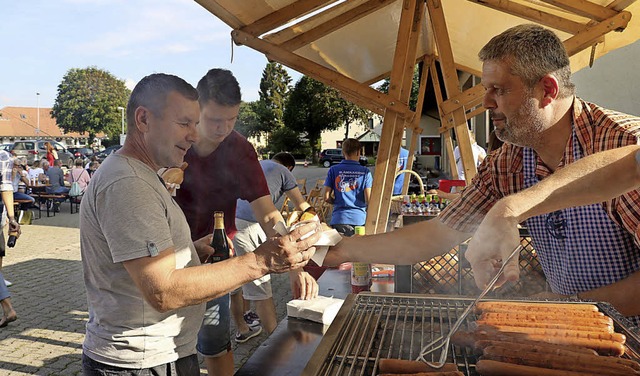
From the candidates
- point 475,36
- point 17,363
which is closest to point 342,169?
point 475,36

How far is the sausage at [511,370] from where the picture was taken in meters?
1.49

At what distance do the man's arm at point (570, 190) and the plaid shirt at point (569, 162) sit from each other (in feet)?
0.94

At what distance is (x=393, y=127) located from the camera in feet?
17.0

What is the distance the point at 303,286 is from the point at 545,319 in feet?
4.19

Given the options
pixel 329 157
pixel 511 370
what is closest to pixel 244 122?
pixel 511 370

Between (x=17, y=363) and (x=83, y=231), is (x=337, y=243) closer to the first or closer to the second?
(x=83, y=231)

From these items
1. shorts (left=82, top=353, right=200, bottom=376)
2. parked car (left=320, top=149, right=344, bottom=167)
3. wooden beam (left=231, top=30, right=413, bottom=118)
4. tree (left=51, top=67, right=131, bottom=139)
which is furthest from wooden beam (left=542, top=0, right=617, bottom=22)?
tree (left=51, top=67, right=131, bottom=139)

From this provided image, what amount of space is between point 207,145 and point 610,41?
4.75 metres

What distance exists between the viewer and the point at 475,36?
26.1 feet

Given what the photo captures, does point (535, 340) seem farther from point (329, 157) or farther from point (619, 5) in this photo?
point (329, 157)

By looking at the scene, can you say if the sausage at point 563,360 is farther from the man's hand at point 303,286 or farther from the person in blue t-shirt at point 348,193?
the person in blue t-shirt at point 348,193

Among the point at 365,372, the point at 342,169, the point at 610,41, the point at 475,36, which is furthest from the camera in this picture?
the point at 475,36

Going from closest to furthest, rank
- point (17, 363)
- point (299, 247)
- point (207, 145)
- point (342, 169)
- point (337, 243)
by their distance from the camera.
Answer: point (299, 247) → point (337, 243) → point (207, 145) → point (17, 363) → point (342, 169)

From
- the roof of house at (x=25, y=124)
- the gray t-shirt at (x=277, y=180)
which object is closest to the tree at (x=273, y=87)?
the roof of house at (x=25, y=124)
